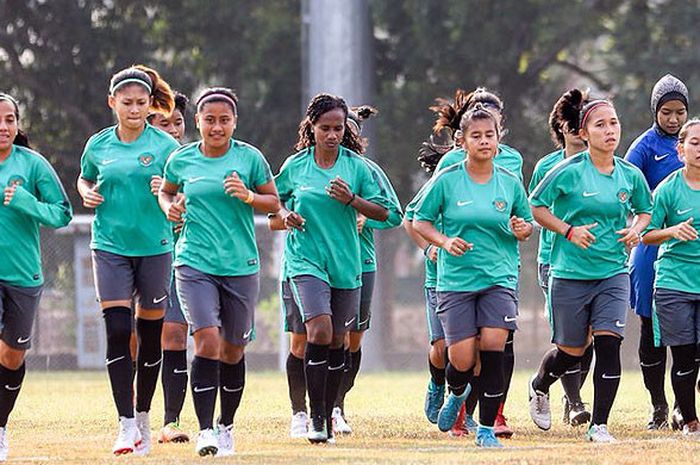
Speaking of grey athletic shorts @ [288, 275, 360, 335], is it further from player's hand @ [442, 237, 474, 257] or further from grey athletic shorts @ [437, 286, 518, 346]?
player's hand @ [442, 237, 474, 257]

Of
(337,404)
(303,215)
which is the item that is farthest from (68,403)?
(303,215)

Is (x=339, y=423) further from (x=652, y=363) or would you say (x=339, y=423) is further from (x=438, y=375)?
(x=652, y=363)

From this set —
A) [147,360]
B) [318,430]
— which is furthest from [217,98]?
[318,430]

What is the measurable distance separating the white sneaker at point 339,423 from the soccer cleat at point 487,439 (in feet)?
4.93

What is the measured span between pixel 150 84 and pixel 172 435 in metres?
Result: 2.22

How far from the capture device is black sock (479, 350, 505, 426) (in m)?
10.3

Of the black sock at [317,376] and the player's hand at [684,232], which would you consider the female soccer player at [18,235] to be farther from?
the player's hand at [684,232]

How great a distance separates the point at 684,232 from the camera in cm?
1097

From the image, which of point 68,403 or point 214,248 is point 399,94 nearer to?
point 68,403

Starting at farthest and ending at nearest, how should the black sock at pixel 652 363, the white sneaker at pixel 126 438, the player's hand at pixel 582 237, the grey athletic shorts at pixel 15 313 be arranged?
the black sock at pixel 652 363 < the player's hand at pixel 582 237 < the white sneaker at pixel 126 438 < the grey athletic shorts at pixel 15 313

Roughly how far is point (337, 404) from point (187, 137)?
47.6ft

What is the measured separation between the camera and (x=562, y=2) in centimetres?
2545

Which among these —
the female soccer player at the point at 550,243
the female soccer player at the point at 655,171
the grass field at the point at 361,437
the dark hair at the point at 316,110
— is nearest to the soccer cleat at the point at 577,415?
the female soccer player at the point at 550,243

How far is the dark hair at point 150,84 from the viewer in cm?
1028
